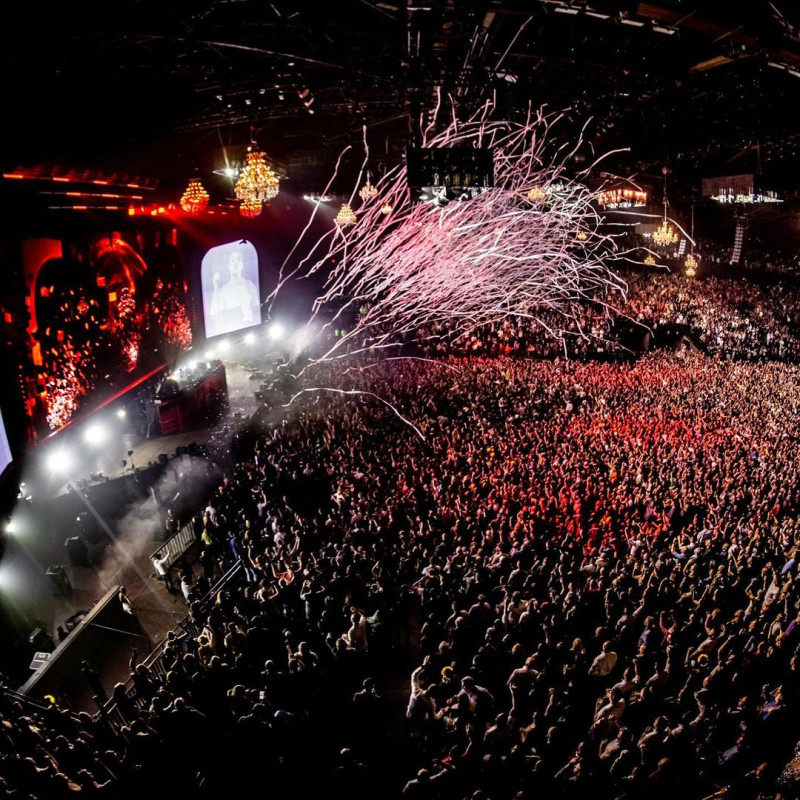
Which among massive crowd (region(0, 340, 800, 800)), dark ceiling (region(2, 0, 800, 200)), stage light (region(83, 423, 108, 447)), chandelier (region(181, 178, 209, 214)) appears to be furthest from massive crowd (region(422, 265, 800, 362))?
stage light (region(83, 423, 108, 447))

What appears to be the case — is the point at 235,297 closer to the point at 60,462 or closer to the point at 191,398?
the point at 191,398

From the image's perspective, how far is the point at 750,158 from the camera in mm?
8250

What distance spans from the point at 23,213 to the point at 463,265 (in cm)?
1010

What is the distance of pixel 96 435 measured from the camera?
11.0 metres

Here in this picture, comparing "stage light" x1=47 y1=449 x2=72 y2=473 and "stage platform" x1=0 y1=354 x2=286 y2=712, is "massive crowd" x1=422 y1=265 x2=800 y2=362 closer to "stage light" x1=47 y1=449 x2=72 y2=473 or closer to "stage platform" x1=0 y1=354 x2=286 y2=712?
"stage platform" x1=0 y1=354 x2=286 y2=712

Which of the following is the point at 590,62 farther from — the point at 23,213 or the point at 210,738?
the point at 210,738


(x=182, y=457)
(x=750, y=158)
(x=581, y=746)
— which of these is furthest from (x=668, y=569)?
(x=182, y=457)

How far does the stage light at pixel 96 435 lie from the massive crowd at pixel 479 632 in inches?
182

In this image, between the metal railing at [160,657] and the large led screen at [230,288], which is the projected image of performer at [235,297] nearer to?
the large led screen at [230,288]

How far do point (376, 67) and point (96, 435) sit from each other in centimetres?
943


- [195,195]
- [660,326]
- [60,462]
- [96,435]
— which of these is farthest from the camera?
[660,326]

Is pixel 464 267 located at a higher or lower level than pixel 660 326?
higher

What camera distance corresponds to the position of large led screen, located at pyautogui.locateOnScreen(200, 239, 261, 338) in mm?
11320

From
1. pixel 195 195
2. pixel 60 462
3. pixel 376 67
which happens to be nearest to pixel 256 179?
pixel 376 67
